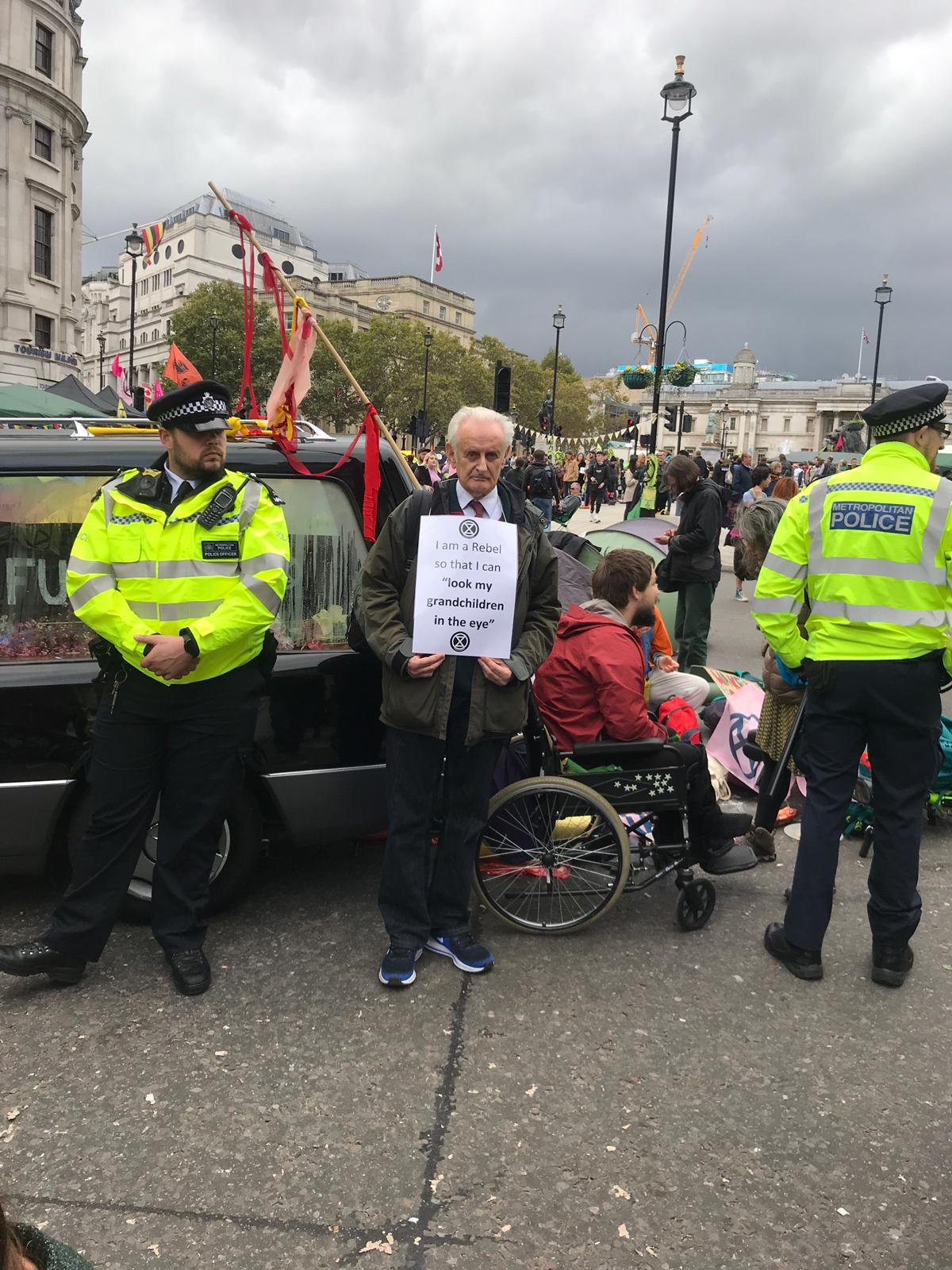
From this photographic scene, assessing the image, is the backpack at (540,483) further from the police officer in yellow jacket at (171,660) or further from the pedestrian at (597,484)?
the police officer in yellow jacket at (171,660)

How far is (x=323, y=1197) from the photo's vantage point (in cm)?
234

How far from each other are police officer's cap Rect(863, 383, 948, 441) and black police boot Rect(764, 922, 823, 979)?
6.16ft

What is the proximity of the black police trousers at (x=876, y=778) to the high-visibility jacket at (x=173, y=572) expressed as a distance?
199 centimetres

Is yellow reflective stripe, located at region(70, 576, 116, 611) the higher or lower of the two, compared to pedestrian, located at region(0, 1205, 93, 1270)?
higher

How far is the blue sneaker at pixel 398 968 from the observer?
3273 mm

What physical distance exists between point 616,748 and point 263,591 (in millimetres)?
1465

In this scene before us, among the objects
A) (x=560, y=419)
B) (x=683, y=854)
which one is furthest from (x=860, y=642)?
(x=560, y=419)

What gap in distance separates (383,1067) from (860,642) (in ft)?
6.85

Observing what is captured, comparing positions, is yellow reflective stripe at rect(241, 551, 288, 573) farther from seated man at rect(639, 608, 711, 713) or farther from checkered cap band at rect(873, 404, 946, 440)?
checkered cap band at rect(873, 404, 946, 440)

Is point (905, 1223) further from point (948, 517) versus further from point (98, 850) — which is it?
point (98, 850)

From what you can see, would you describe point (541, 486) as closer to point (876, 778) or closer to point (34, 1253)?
point (876, 778)

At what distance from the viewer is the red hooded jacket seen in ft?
12.0

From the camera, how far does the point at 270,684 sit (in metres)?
3.45

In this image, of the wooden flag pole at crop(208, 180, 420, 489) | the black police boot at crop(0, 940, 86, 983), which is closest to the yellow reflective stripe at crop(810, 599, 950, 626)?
the wooden flag pole at crop(208, 180, 420, 489)
